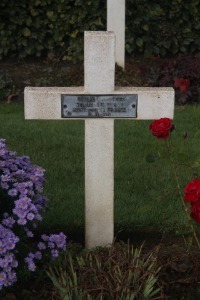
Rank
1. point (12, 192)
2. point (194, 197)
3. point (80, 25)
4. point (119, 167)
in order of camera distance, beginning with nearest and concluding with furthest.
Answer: point (194, 197) < point (12, 192) < point (119, 167) < point (80, 25)

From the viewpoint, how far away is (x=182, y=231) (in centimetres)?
464

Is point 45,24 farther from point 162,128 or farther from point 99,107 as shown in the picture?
point 162,128

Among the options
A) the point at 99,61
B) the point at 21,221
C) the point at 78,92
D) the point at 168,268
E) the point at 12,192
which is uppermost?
the point at 99,61

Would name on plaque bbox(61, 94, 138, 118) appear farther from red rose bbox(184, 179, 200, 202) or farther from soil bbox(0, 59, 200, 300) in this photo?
red rose bbox(184, 179, 200, 202)

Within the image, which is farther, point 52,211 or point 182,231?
point 52,211

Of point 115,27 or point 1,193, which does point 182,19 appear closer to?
point 115,27

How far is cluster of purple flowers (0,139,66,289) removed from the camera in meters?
3.73

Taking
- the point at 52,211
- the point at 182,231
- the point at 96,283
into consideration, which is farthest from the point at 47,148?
the point at 96,283

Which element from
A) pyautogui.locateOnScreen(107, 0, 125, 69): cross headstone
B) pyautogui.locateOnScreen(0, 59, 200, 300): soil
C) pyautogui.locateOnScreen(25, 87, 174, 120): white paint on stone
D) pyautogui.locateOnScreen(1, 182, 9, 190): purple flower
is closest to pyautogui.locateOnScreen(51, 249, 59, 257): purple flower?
pyautogui.locateOnScreen(0, 59, 200, 300): soil

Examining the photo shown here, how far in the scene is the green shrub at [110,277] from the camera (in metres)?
3.57

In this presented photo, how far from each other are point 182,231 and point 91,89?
1007 millimetres

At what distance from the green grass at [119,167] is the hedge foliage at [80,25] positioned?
1807 mm

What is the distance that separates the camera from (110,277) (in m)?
3.70

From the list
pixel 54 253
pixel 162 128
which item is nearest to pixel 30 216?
pixel 54 253
